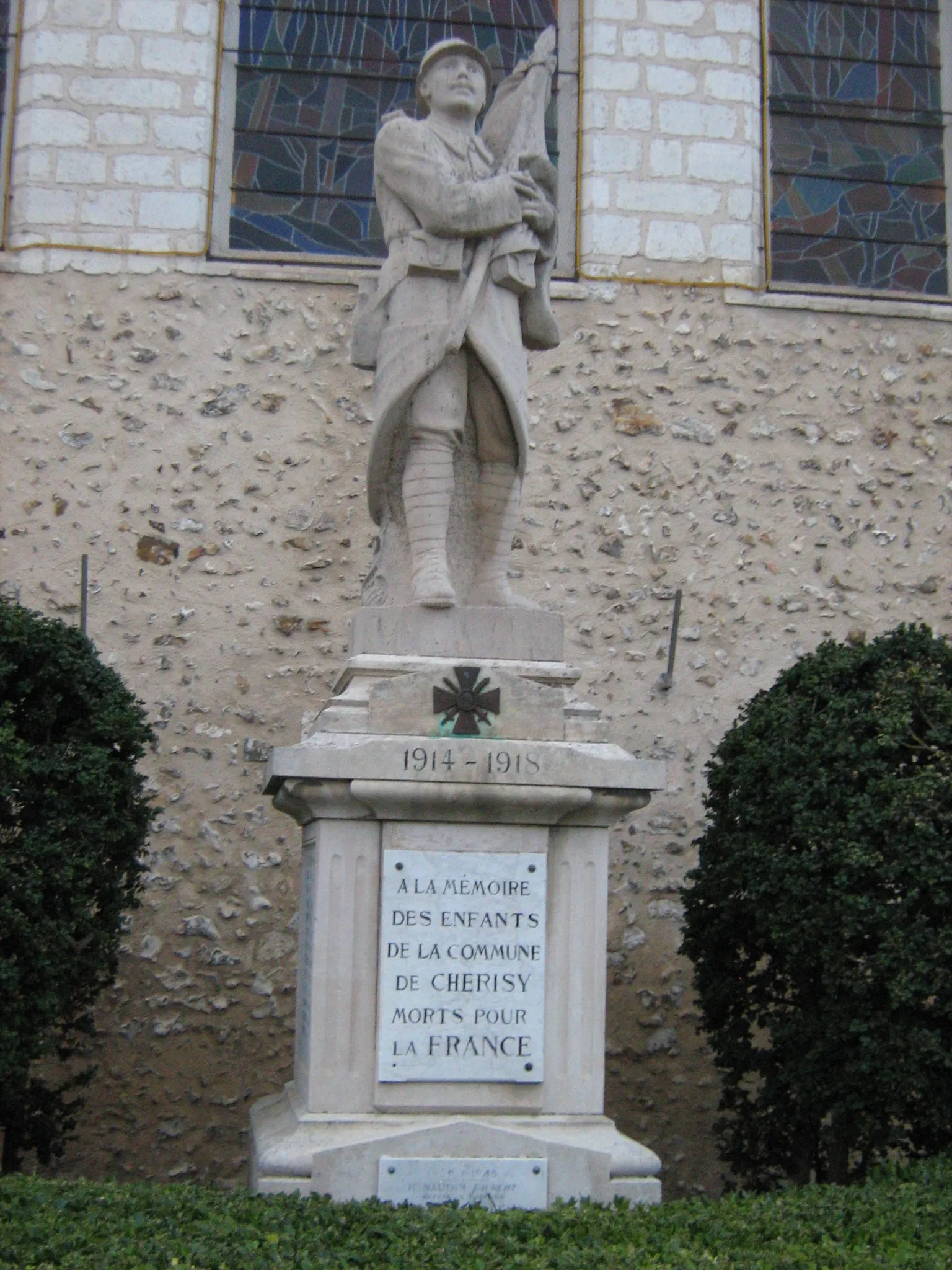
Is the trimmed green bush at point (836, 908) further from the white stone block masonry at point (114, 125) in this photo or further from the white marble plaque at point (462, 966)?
the white stone block masonry at point (114, 125)

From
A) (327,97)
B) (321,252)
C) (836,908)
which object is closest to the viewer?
(836,908)

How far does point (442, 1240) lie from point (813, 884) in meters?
2.11

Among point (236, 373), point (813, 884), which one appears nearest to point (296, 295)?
point (236, 373)

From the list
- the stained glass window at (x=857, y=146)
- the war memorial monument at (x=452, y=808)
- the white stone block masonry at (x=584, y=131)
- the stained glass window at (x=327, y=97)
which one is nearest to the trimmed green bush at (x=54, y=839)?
the war memorial monument at (x=452, y=808)

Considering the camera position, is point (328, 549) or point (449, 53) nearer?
point (449, 53)

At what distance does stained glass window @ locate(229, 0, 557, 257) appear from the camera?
875 centimetres

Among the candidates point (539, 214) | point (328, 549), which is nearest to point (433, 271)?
point (539, 214)

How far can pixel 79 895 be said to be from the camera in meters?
5.84

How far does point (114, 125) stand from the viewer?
8.46m

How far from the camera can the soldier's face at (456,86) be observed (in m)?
5.51

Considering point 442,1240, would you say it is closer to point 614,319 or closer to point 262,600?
point 262,600

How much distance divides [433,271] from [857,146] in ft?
15.8

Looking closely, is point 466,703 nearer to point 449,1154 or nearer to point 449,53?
point 449,1154

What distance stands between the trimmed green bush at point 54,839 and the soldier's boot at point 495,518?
1.52m
